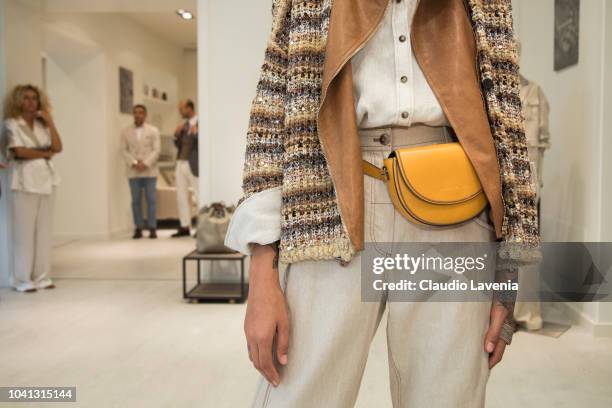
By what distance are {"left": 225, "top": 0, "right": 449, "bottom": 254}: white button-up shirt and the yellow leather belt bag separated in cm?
6

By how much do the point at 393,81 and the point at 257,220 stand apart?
11.0 inches

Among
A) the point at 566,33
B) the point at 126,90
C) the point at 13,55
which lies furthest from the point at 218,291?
the point at 126,90

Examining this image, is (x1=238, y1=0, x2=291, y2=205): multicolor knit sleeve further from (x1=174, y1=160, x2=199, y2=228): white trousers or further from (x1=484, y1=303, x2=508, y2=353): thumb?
(x1=174, y1=160, x2=199, y2=228): white trousers

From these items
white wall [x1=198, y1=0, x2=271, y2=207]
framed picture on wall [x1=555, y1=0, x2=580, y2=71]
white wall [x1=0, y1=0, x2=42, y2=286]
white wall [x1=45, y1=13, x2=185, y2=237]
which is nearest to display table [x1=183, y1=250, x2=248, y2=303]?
white wall [x1=198, y1=0, x2=271, y2=207]

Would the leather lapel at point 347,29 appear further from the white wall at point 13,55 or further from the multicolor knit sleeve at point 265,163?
the white wall at point 13,55

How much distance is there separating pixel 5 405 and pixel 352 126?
2.50 m

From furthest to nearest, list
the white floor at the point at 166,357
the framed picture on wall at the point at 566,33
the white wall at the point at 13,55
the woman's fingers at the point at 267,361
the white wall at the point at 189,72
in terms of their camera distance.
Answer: the white wall at the point at 189,72, the white wall at the point at 13,55, the framed picture on wall at the point at 566,33, the white floor at the point at 166,357, the woman's fingers at the point at 267,361

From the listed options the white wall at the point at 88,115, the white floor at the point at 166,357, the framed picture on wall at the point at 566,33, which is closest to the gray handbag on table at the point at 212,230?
the white floor at the point at 166,357

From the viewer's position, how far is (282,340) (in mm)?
820

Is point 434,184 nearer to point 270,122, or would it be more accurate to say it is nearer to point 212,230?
point 270,122

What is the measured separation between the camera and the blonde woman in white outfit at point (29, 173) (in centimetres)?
493

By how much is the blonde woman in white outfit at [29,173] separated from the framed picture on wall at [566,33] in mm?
4112

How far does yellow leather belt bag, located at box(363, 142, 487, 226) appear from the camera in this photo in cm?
81

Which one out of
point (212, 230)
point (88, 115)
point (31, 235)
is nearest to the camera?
point (212, 230)
